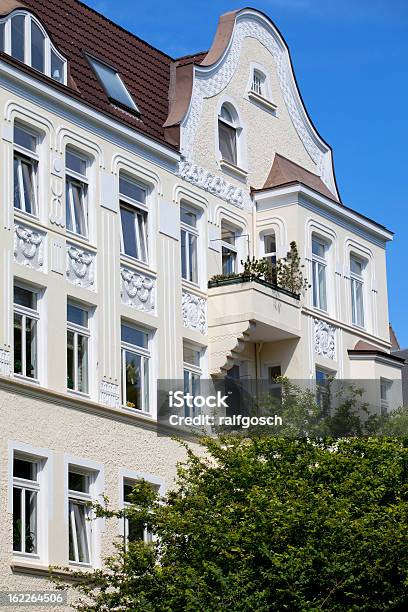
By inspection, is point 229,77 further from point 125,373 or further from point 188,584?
point 188,584

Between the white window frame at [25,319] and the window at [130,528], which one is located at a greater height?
the white window frame at [25,319]

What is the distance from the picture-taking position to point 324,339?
4222cm

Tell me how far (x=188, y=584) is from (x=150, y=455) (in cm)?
768

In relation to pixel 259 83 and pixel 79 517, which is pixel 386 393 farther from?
pixel 79 517

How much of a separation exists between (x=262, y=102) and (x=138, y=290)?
8.40m

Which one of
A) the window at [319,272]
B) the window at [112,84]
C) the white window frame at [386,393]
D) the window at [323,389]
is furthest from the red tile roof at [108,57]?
the white window frame at [386,393]

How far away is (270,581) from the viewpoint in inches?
1157

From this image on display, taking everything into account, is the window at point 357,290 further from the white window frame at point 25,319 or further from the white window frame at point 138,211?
the white window frame at point 25,319

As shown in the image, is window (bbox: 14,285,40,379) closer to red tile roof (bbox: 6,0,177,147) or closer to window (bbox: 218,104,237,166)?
red tile roof (bbox: 6,0,177,147)

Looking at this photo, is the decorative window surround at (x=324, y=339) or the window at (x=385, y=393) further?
the window at (x=385, y=393)

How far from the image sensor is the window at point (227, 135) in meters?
41.8

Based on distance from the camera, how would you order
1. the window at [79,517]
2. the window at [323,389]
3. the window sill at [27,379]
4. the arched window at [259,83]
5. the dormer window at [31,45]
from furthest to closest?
1. the arched window at [259,83]
2. the window at [323,389]
3. the dormer window at [31,45]
4. the window at [79,517]
5. the window sill at [27,379]

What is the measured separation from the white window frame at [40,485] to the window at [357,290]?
13260 mm

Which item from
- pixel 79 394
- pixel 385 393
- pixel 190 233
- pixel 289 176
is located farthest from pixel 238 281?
pixel 385 393
